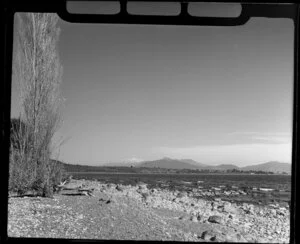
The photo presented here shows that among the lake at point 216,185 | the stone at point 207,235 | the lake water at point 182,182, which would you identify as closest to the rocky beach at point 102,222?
the stone at point 207,235

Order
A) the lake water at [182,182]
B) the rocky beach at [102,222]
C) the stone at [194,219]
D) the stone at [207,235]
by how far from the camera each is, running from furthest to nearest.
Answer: the lake water at [182,182] → the stone at [194,219] → the stone at [207,235] → the rocky beach at [102,222]

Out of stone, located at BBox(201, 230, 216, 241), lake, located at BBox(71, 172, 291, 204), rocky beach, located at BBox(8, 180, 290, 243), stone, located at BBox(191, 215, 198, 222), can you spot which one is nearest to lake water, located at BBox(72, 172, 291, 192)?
lake, located at BBox(71, 172, 291, 204)

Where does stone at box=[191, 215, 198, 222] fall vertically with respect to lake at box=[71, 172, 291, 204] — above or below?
above

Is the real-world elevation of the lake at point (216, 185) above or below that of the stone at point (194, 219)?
below

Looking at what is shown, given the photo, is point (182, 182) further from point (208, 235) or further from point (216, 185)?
point (208, 235)

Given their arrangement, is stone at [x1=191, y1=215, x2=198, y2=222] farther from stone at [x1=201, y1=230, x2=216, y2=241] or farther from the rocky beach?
stone at [x1=201, y1=230, x2=216, y2=241]

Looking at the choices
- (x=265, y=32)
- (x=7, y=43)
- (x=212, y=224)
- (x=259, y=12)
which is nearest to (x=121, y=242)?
(x=7, y=43)

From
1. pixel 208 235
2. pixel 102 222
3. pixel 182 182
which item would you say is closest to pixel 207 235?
pixel 208 235

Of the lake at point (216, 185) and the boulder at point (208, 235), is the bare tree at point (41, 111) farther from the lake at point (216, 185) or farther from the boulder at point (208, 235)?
the lake at point (216, 185)

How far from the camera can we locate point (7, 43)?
105 cm

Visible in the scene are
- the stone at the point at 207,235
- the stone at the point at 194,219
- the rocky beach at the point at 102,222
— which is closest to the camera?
the rocky beach at the point at 102,222

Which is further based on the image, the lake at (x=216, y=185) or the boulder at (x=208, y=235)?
the lake at (x=216, y=185)

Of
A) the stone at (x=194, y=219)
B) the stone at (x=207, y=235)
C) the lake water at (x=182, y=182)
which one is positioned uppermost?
the stone at (x=207, y=235)

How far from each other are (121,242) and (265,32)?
94.2 ft
